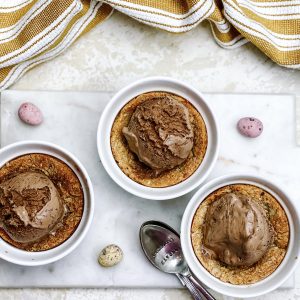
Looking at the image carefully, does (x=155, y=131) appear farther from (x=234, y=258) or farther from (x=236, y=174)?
(x=234, y=258)

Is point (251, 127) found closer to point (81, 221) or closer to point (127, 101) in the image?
point (127, 101)

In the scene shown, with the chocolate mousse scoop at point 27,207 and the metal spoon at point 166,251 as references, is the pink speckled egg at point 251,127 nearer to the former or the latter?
→ the metal spoon at point 166,251

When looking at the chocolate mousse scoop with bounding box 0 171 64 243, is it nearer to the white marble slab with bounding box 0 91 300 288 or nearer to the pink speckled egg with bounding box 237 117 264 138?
the white marble slab with bounding box 0 91 300 288

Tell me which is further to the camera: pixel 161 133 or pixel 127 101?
pixel 127 101

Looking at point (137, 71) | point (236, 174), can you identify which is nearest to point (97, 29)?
point (137, 71)

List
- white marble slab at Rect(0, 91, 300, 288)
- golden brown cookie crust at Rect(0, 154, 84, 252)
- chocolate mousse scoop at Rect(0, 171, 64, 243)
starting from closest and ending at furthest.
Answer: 1. chocolate mousse scoop at Rect(0, 171, 64, 243)
2. golden brown cookie crust at Rect(0, 154, 84, 252)
3. white marble slab at Rect(0, 91, 300, 288)

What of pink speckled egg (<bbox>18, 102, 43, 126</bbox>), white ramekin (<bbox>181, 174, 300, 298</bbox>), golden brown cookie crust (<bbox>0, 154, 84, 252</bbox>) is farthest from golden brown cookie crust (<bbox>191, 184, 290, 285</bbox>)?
pink speckled egg (<bbox>18, 102, 43, 126</bbox>)

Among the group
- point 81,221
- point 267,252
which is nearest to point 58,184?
point 81,221
